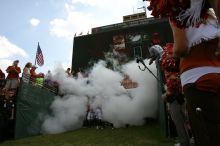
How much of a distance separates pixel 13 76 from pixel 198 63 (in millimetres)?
11455

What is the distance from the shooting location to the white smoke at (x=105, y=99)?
13.2m

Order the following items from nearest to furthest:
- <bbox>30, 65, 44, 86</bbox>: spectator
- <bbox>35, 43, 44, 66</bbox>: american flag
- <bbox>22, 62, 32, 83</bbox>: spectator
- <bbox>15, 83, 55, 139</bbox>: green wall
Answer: <bbox>15, 83, 55, 139</bbox>: green wall
<bbox>22, 62, 32, 83</bbox>: spectator
<bbox>30, 65, 44, 86</bbox>: spectator
<bbox>35, 43, 44, 66</bbox>: american flag

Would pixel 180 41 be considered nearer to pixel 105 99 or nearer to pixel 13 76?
pixel 13 76

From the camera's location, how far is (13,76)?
1248 centimetres

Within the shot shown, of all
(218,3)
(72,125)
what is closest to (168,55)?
(218,3)

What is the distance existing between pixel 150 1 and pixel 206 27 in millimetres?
365

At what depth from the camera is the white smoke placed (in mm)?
13191

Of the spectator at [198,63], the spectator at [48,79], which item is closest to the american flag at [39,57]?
the spectator at [48,79]

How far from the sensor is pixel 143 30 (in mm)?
20531

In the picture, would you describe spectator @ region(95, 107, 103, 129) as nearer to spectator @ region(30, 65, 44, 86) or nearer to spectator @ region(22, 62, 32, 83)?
spectator @ region(30, 65, 44, 86)

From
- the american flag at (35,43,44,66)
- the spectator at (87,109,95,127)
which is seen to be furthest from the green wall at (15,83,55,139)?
the american flag at (35,43,44,66)

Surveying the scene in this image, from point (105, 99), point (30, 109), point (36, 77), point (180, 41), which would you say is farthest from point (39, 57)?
point (180, 41)

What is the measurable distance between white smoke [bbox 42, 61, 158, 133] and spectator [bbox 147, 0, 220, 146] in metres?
10.7

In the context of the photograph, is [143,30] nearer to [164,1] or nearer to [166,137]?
[166,137]
